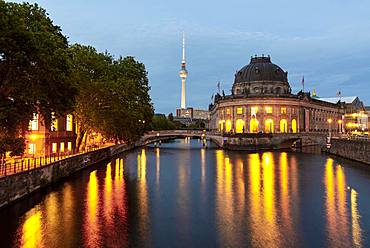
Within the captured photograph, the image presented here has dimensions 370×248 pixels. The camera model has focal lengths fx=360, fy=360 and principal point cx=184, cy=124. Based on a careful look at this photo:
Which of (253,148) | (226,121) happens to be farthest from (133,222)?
(226,121)

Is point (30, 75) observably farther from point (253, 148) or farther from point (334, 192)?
point (253, 148)

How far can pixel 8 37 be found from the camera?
27281 mm

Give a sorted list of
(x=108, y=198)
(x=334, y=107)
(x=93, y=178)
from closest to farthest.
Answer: (x=108, y=198) → (x=93, y=178) → (x=334, y=107)

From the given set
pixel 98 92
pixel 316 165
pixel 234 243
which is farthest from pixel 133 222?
pixel 316 165

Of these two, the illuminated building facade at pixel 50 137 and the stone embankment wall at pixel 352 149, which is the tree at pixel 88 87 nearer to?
the illuminated building facade at pixel 50 137

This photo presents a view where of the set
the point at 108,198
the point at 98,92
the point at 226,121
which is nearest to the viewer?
the point at 108,198

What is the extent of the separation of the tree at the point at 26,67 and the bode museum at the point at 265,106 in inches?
3603

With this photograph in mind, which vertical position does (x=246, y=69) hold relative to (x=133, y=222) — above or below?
above

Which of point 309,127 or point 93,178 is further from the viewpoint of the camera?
point 309,127

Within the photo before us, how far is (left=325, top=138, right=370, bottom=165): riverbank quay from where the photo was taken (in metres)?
61.6

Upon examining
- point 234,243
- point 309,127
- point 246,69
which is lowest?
point 234,243

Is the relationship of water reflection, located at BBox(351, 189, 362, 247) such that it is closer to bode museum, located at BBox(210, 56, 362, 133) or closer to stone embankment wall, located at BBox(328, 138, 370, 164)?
stone embankment wall, located at BBox(328, 138, 370, 164)

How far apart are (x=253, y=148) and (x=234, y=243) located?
262 feet

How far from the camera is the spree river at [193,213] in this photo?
74.5 ft
